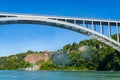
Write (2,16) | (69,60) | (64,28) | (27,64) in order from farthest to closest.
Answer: (27,64), (69,60), (64,28), (2,16)

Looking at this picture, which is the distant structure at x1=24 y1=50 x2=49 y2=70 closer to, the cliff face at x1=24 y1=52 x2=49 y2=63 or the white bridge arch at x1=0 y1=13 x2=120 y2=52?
the cliff face at x1=24 y1=52 x2=49 y2=63

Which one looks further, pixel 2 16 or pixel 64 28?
pixel 64 28

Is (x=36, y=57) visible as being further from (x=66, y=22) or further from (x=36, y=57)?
(x=66, y=22)

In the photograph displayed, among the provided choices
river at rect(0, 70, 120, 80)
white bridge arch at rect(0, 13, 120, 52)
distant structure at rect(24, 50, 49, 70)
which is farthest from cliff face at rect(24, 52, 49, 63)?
white bridge arch at rect(0, 13, 120, 52)

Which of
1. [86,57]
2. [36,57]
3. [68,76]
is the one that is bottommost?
[68,76]

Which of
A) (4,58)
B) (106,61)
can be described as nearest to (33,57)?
(4,58)

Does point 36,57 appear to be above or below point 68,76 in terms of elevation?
above

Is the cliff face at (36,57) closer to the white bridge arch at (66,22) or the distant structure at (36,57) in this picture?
the distant structure at (36,57)

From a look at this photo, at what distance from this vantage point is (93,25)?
133ft

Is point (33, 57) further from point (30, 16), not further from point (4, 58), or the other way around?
point (30, 16)

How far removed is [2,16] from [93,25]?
9646 mm

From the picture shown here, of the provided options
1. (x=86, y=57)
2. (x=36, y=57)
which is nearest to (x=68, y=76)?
(x=86, y=57)

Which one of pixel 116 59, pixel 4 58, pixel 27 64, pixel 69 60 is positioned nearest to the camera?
pixel 116 59

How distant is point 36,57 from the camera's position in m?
147
